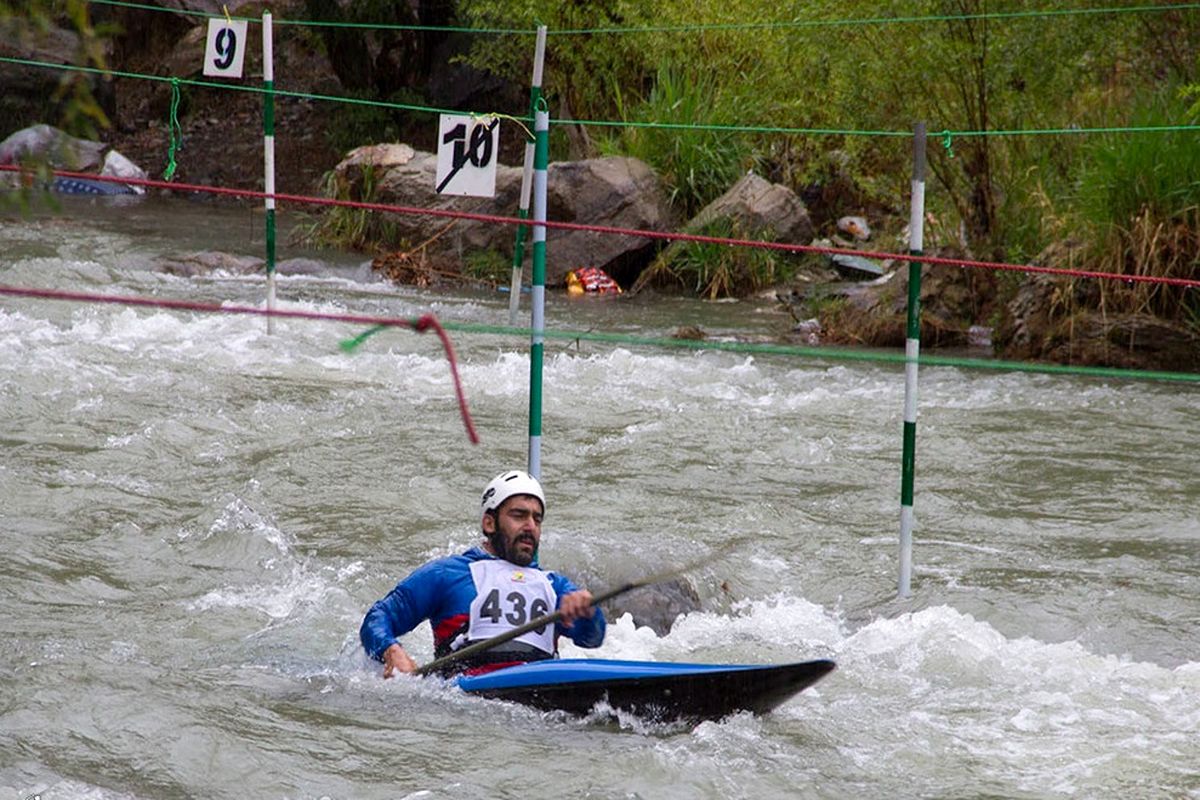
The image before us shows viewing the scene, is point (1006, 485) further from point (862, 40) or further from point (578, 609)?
point (862, 40)

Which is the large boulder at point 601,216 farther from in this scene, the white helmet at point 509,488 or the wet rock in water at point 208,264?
the white helmet at point 509,488

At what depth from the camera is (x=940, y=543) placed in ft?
22.7

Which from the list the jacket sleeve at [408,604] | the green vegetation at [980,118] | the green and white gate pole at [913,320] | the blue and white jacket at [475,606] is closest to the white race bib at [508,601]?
the blue and white jacket at [475,606]

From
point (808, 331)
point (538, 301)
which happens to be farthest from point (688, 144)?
point (538, 301)

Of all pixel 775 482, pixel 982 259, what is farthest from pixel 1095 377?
pixel 775 482

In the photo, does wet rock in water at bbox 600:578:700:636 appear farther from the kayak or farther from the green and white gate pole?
the kayak

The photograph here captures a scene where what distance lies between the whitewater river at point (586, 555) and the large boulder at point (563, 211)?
8.96 feet

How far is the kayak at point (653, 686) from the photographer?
439 centimetres

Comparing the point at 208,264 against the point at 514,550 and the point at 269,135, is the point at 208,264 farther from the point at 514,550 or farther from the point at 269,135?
the point at 514,550

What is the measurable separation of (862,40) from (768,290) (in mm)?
2923

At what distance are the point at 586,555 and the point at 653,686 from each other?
5.40 ft

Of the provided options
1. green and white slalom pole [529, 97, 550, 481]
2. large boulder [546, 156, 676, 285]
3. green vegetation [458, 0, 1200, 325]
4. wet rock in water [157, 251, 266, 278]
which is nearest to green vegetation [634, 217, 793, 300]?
green vegetation [458, 0, 1200, 325]

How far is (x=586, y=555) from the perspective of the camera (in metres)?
6.06

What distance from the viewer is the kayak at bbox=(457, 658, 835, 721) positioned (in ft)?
14.4
